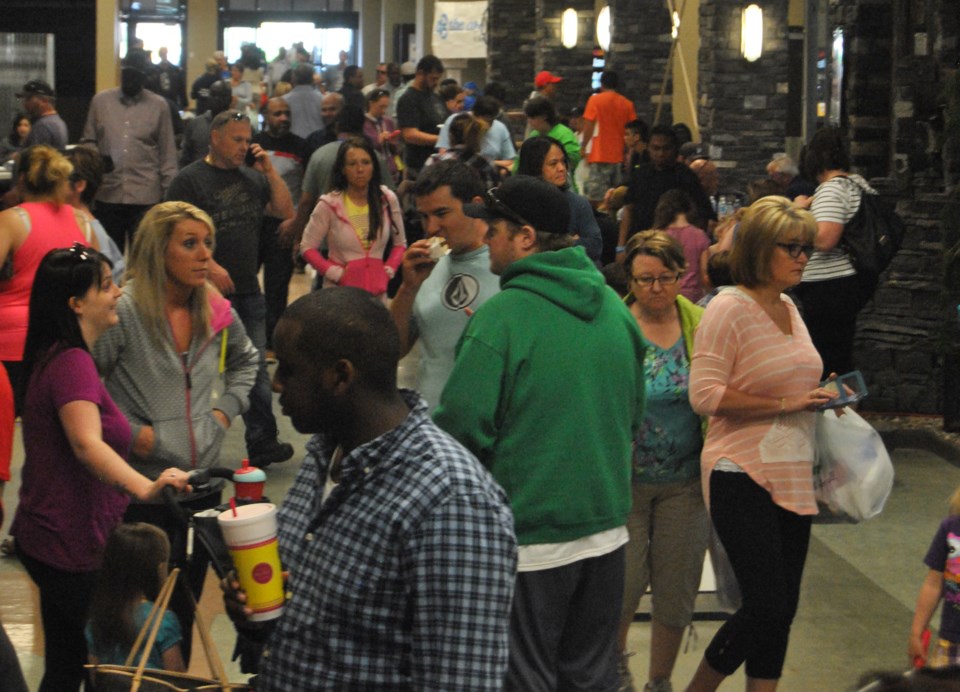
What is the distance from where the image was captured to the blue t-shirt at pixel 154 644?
3.85 metres

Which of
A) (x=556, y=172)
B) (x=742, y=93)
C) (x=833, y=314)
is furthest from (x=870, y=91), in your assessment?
(x=742, y=93)

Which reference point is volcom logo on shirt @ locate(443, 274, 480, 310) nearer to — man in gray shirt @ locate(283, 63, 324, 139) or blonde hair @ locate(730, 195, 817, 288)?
blonde hair @ locate(730, 195, 817, 288)

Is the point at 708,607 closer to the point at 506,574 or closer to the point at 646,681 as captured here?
the point at 646,681

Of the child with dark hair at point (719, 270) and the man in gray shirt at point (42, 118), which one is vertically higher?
the man in gray shirt at point (42, 118)

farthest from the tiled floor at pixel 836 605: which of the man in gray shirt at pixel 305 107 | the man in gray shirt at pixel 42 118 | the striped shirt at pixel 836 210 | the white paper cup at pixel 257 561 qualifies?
the man in gray shirt at pixel 305 107

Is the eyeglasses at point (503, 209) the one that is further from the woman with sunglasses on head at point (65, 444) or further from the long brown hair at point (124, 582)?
the long brown hair at point (124, 582)

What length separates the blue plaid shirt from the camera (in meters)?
2.41

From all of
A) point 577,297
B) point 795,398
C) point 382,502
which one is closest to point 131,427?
point 577,297

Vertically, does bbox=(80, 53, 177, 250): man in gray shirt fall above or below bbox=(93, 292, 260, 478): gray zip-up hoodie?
above

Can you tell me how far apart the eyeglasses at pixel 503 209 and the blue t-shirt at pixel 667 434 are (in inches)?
43.7

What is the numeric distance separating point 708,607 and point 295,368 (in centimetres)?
402

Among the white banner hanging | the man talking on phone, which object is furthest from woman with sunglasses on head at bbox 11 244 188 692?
the white banner hanging

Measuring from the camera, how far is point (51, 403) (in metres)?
4.11

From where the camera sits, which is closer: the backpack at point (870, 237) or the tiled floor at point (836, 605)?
the tiled floor at point (836, 605)
